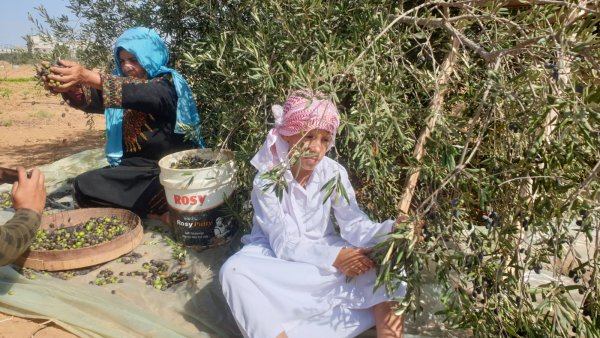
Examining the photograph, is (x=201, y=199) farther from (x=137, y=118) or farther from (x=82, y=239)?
(x=137, y=118)

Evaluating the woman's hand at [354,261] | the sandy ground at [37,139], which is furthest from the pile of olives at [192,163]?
the woman's hand at [354,261]

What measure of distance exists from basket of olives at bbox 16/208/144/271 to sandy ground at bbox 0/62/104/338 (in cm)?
59

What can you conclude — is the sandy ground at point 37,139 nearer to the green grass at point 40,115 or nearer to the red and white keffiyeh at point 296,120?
the green grass at point 40,115

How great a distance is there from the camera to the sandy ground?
2.41 m

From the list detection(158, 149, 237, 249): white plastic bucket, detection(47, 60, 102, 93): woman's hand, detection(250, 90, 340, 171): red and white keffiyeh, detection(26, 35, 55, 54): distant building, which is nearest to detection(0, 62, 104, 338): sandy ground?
detection(26, 35, 55, 54): distant building

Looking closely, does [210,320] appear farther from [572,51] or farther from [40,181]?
[572,51]

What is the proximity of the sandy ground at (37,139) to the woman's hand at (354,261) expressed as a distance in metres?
1.50

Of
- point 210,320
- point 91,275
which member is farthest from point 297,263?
point 91,275

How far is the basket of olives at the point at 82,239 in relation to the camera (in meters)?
3.01

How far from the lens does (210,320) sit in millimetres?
2689

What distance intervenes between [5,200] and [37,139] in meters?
5.16

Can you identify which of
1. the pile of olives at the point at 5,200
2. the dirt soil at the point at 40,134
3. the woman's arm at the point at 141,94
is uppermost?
the woman's arm at the point at 141,94

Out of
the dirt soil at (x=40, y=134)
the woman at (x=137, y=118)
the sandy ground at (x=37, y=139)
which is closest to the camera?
the sandy ground at (x=37, y=139)

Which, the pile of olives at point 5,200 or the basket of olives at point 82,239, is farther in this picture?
the pile of olives at point 5,200
